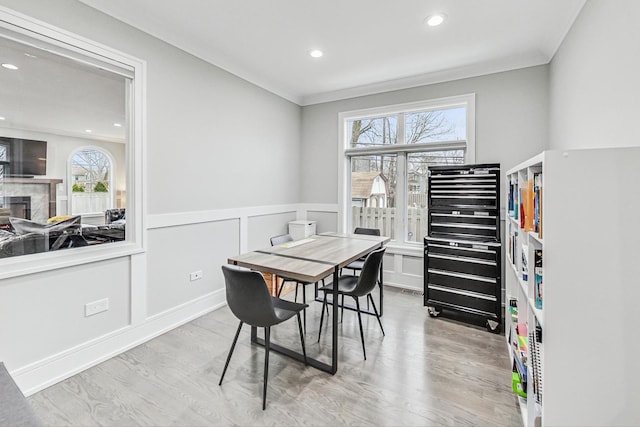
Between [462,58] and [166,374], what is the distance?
4.07 m

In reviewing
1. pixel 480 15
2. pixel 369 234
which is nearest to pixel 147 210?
pixel 369 234

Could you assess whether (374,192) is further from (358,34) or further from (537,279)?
(537,279)

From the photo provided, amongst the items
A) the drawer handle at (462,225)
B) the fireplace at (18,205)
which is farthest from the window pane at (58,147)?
the drawer handle at (462,225)

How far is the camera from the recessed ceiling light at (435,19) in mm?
2438

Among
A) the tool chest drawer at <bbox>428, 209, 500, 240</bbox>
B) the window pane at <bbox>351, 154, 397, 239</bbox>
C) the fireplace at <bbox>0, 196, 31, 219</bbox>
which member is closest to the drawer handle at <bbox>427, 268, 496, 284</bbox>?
the tool chest drawer at <bbox>428, 209, 500, 240</bbox>

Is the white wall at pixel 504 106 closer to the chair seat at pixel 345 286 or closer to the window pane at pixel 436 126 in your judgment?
the window pane at pixel 436 126

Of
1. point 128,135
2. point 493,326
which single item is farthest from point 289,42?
point 493,326

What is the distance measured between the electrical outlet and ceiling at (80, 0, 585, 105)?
225 cm

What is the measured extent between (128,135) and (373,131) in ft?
9.94

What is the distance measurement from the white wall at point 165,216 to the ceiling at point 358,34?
0.22 meters

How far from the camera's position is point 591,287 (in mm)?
1185

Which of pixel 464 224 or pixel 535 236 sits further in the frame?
pixel 464 224

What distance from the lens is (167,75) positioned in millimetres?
2723

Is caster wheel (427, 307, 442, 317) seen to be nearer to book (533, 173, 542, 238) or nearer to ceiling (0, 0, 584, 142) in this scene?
book (533, 173, 542, 238)
